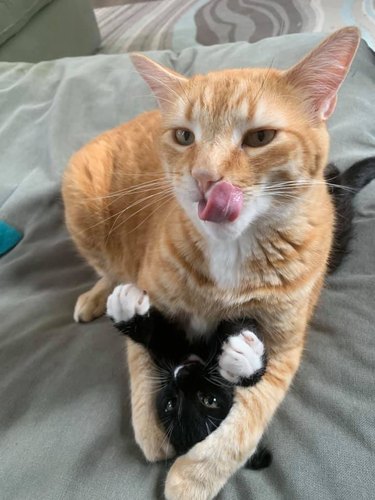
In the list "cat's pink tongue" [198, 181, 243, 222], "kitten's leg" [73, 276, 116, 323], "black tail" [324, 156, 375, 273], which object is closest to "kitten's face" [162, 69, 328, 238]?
"cat's pink tongue" [198, 181, 243, 222]

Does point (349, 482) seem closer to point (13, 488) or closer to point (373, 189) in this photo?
point (13, 488)

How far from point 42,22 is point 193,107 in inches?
93.8

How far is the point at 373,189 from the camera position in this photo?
1477 millimetres

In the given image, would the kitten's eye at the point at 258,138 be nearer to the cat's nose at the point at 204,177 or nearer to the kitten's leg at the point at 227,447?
the cat's nose at the point at 204,177

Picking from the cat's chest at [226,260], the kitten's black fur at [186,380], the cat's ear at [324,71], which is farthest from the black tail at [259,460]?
the cat's ear at [324,71]

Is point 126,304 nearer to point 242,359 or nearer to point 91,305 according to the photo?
point 242,359

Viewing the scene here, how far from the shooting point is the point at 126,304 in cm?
95

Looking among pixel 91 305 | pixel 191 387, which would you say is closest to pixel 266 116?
pixel 191 387

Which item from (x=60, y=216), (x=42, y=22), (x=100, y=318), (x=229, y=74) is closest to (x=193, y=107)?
(x=229, y=74)

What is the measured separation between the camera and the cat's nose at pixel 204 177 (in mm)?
748

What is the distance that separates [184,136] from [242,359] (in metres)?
0.46

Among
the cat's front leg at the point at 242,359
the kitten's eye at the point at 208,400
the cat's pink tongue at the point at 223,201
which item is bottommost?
the kitten's eye at the point at 208,400

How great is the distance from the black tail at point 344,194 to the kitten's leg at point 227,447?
18.4 inches

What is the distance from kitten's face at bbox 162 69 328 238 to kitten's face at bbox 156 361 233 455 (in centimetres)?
32
